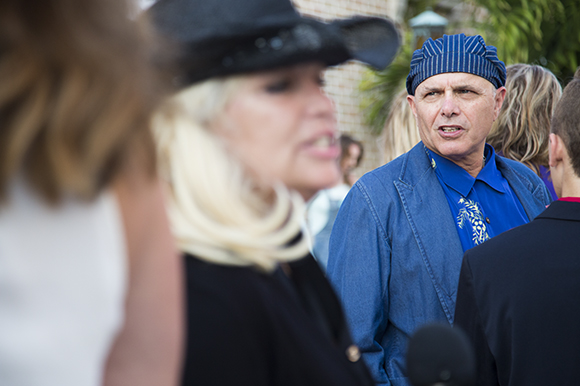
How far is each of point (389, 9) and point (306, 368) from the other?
25.8 ft

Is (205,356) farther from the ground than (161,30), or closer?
closer

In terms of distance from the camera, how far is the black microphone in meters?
1.12

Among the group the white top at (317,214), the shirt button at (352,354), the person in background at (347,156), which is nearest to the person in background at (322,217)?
the white top at (317,214)

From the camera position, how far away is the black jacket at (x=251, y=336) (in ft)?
3.08

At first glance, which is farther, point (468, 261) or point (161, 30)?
point (468, 261)

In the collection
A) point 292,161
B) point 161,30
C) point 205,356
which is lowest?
point 205,356

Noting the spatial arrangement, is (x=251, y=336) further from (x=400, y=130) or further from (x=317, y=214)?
(x=317, y=214)

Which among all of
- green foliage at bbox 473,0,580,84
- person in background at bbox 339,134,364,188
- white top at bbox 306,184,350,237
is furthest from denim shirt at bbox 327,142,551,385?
green foliage at bbox 473,0,580,84

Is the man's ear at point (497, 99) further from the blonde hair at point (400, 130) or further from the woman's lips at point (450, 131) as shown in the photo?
the blonde hair at point (400, 130)

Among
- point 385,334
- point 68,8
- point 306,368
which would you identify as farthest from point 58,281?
point 385,334

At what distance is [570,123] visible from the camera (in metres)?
1.99

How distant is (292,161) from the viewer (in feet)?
3.94

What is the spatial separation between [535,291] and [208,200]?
1.22m

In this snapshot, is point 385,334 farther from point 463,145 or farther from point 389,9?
point 389,9
